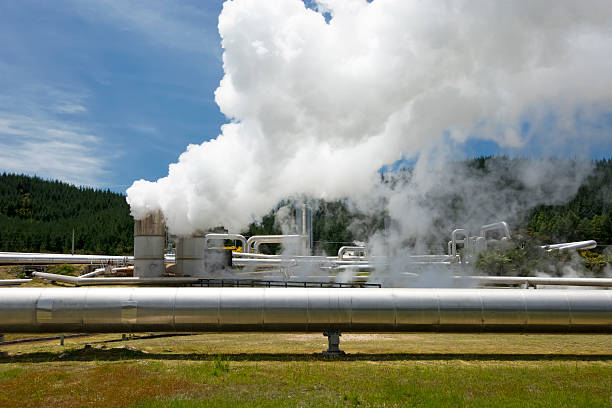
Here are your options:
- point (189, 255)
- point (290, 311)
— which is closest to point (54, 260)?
point (189, 255)

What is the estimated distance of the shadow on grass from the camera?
63.2 ft

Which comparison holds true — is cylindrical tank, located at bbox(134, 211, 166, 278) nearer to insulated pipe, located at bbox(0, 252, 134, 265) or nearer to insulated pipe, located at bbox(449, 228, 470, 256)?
insulated pipe, located at bbox(0, 252, 134, 265)

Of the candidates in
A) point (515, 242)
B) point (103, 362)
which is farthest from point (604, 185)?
point (103, 362)

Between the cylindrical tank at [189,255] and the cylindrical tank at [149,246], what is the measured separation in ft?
8.35

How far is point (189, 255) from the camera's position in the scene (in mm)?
52281

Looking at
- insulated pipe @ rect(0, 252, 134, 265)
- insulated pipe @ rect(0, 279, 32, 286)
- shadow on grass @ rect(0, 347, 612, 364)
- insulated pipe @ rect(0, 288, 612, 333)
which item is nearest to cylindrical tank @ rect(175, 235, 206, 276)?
insulated pipe @ rect(0, 279, 32, 286)

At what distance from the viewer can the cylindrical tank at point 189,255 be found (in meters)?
52.1

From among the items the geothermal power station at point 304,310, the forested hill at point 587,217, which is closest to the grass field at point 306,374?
the geothermal power station at point 304,310

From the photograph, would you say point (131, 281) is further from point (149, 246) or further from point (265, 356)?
point (265, 356)

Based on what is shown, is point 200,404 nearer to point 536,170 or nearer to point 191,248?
point 191,248

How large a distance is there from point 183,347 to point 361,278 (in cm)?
3679

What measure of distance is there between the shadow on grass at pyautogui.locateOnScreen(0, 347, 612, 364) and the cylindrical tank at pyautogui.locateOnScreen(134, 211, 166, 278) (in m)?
29.8

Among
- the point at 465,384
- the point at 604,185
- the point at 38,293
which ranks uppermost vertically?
the point at 604,185

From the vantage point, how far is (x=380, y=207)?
220ft
